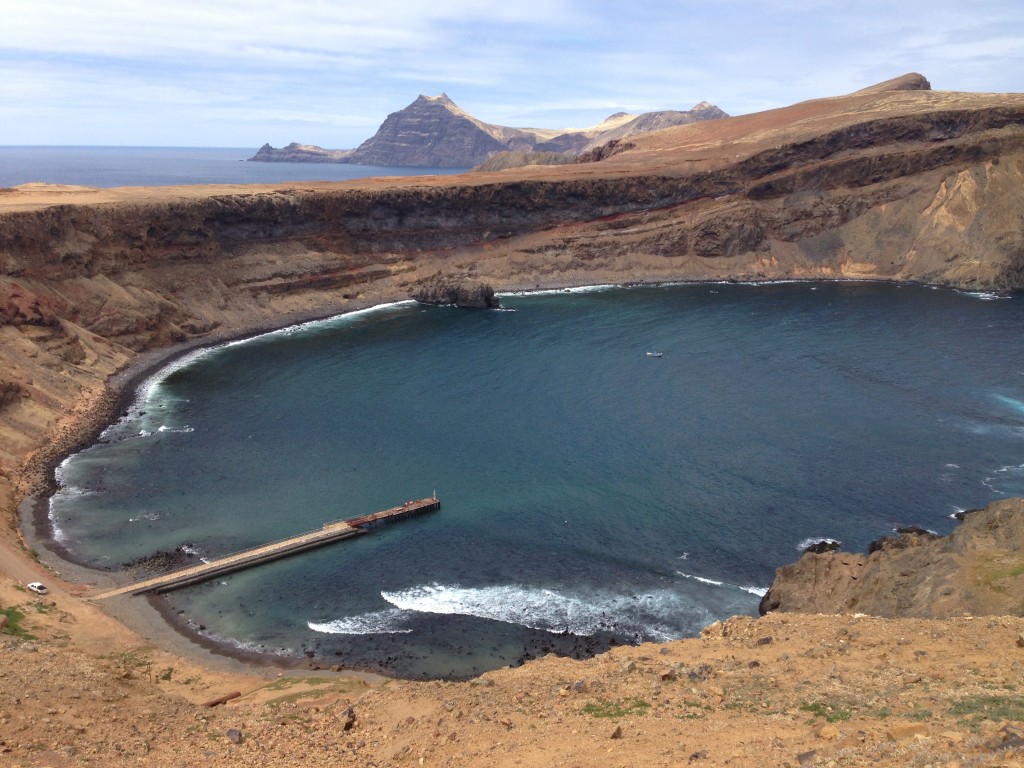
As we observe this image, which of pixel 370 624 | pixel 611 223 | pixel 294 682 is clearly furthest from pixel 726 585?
pixel 611 223

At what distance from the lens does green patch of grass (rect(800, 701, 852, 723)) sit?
22188 millimetres

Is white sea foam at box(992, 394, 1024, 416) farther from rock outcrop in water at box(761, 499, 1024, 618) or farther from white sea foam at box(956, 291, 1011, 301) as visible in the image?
white sea foam at box(956, 291, 1011, 301)

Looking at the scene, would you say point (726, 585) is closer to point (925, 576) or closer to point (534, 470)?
point (925, 576)

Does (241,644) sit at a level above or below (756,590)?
below

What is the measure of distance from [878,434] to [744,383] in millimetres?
17026

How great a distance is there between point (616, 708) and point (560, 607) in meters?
20.0

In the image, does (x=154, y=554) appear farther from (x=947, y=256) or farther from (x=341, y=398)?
(x=947, y=256)

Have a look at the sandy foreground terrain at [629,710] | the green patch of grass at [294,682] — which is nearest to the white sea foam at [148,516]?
the sandy foreground terrain at [629,710]

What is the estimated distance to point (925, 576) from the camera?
36531mm

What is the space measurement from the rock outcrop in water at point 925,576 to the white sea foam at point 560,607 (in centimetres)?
542

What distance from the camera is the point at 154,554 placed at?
169 feet

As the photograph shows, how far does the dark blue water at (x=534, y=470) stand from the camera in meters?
46.2

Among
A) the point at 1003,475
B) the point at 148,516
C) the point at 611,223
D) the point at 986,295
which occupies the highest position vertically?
the point at 611,223

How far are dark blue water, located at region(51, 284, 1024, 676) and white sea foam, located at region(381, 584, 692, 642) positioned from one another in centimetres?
15
